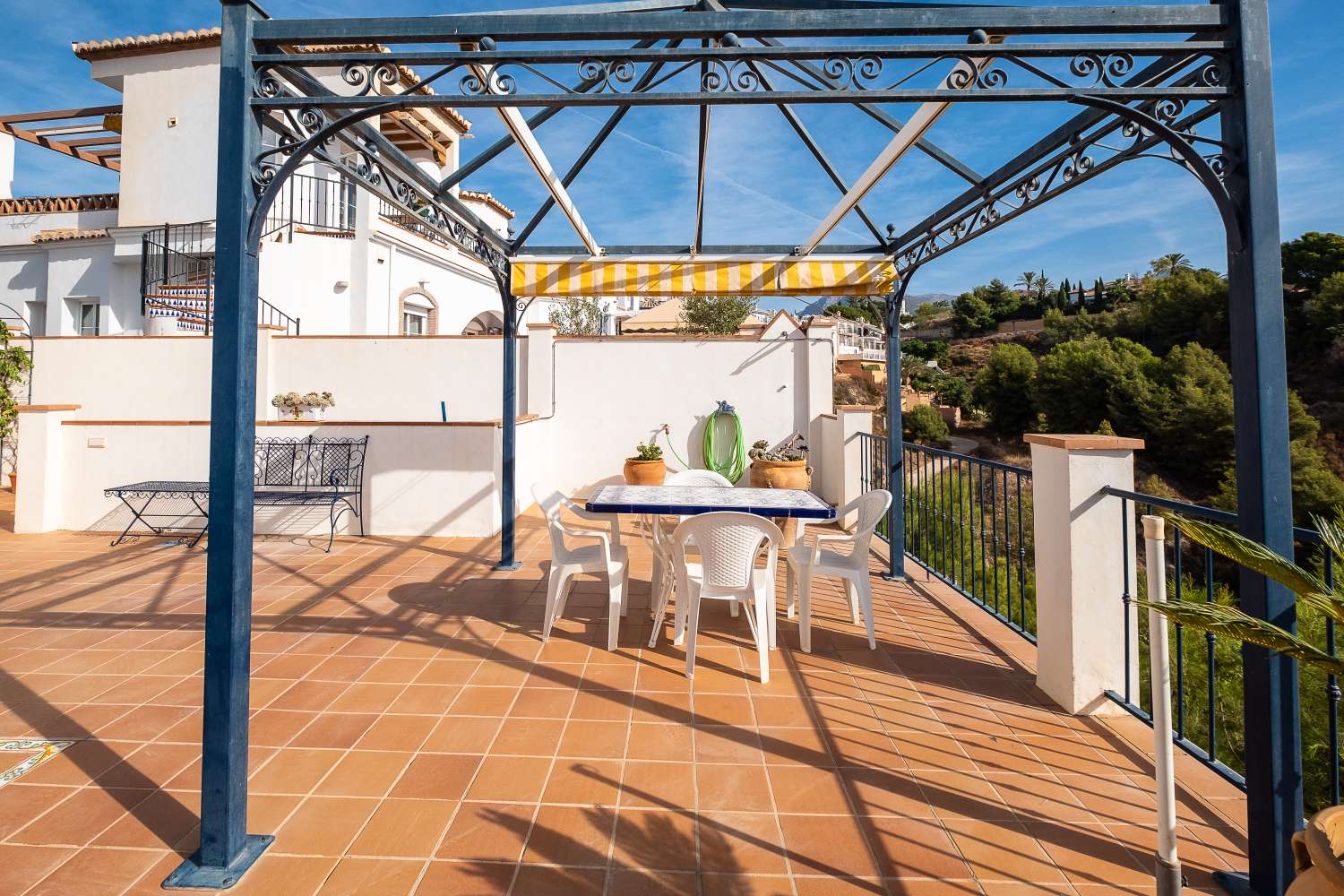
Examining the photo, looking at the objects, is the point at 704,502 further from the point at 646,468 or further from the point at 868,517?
the point at 646,468

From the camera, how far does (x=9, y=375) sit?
28.0 feet

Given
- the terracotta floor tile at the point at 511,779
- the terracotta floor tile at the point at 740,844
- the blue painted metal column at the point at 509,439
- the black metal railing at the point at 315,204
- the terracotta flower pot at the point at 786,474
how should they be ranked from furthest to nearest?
the black metal railing at the point at 315,204
the terracotta flower pot at the point at 786,474
the blue painted metal column at the point at 509,439
the terracotta floor tile at the point at 511,779
the terracotta floor tile at the point at 740,844

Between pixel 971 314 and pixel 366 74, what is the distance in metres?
61.7

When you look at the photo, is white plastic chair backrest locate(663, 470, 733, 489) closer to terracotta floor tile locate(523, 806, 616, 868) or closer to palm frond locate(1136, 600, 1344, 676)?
terracotta floor tile locate(523, 806, 616, 868)

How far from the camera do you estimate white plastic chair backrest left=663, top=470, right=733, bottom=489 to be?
4.70 m

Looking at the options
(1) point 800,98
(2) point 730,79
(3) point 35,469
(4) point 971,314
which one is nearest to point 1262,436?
(1) point 800,98

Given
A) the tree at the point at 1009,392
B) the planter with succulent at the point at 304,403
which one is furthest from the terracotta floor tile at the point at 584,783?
the tree at the point at 1009,392

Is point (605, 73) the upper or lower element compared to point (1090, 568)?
upper

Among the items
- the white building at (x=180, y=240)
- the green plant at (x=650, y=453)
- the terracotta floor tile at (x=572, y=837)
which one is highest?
the white building at (x=180, y=240)

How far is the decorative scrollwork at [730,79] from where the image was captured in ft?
6.81

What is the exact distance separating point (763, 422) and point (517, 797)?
756 cm

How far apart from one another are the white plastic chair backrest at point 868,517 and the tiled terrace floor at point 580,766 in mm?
566

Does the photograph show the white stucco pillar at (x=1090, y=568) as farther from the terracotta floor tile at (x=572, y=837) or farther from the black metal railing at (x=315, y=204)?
the black metal railing at (x=315, y=204)

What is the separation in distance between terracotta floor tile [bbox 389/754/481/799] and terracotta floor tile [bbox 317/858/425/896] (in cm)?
31
